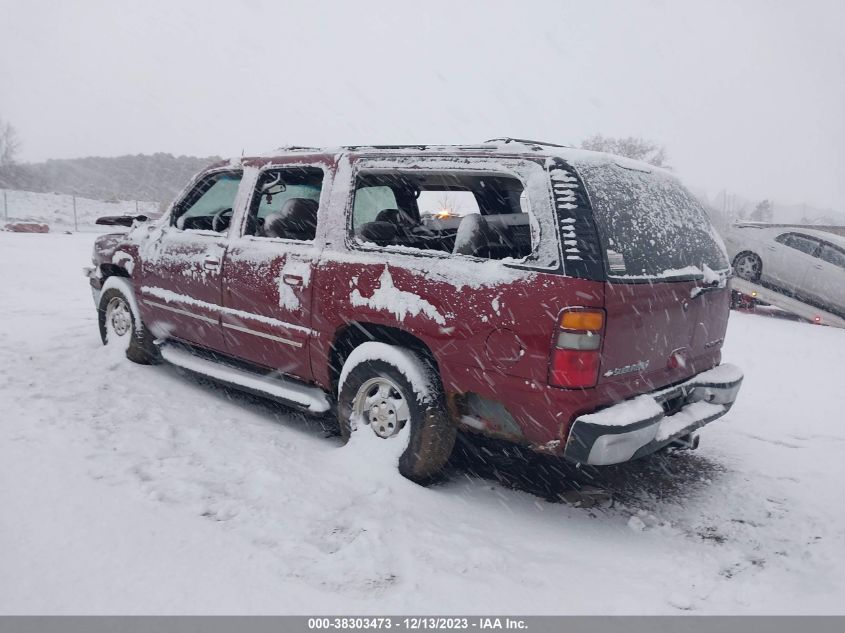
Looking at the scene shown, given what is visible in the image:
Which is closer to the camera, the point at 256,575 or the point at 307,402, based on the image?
the point at 256,575

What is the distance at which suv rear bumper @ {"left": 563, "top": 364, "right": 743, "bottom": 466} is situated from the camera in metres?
2.88

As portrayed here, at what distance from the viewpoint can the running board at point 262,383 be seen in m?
3.96

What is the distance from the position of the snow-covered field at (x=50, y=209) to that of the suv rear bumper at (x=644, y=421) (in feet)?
90.2

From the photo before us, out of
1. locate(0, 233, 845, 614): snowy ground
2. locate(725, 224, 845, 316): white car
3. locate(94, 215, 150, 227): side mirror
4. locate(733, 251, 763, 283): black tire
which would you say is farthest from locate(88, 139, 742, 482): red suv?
locate(733, 251, 763, 283): black tire

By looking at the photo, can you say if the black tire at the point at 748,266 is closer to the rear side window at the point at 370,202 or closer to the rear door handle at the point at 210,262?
the rear side window at the point at 370,202

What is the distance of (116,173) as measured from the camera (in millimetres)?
63594

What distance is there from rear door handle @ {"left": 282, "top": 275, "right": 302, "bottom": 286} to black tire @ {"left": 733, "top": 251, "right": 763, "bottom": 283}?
395 inches

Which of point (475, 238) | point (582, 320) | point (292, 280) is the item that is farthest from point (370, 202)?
point (582, 320)

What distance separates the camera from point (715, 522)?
3422 mm

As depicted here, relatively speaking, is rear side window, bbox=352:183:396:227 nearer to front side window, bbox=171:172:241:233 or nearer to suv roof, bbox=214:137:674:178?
suv roof, bbox=214:137:674:178

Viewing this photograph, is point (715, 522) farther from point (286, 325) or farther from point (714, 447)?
point (286, 325)
